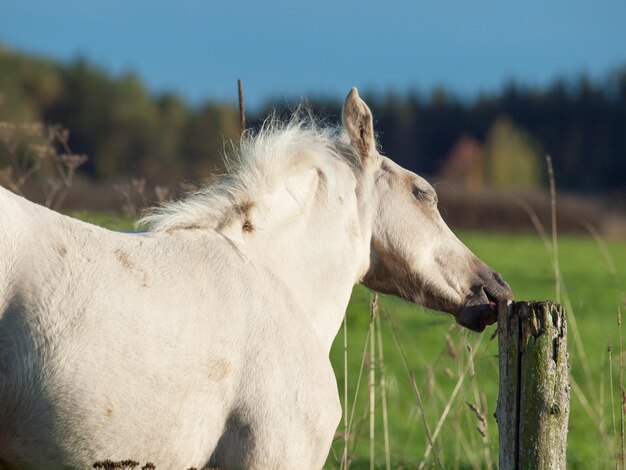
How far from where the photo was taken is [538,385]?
3.53 meters

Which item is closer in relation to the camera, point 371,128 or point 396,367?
point 371,128

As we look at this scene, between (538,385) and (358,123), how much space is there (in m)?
1.57

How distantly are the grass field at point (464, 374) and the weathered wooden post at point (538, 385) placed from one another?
979 millimetres

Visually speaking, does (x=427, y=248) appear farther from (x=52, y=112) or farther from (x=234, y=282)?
(x=52, y=112)

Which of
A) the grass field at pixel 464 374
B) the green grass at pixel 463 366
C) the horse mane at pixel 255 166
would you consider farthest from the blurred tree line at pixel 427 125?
the horse mane at pixel 255 166

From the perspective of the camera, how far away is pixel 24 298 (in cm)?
293

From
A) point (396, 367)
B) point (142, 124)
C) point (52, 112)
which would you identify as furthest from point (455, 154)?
point (396, 367)

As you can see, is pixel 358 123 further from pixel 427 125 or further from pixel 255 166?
pixel 427 125

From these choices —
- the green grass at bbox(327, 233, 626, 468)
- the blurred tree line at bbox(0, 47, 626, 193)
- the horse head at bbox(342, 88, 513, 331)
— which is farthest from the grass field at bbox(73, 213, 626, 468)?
the blurred tree line at bbox(0, 47, 626, 193)

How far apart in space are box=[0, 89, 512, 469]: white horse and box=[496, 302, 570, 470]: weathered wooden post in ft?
2.49

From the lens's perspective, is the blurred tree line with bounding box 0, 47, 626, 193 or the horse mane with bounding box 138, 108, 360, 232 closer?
the horse mane with bounding box 138, 108, 360, 232

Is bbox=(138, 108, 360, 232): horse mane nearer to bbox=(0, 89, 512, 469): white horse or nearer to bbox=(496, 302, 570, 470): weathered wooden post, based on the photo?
bbox=(0, 89, 512, 469): white horse

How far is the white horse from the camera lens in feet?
9.67

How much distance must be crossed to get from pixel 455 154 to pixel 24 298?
Answer: 113390mm
